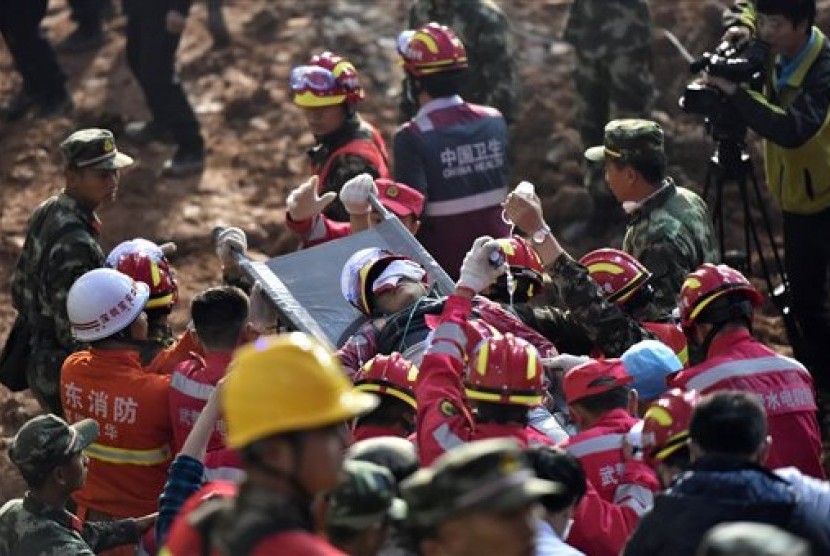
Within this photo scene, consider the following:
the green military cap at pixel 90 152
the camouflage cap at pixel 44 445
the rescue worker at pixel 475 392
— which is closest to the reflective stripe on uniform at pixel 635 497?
the rescue worker at pixel 475 392

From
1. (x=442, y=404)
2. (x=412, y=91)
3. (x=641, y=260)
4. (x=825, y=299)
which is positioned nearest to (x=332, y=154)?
(x=412, y=91)

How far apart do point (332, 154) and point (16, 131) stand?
4.41 m

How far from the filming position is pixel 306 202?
8.87 meters

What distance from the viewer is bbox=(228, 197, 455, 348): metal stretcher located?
7871 millimetres

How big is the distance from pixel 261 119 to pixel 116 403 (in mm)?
6456

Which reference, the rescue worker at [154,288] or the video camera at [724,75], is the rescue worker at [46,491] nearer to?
the rescue worker at [154,288]

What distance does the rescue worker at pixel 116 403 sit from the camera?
729cm

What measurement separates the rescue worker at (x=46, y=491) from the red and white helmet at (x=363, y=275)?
148 cm

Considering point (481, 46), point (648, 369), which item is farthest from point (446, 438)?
point (481, 46)

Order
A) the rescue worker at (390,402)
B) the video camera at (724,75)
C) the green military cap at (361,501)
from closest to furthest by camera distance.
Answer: the green military cap at (361,501) → the rescue worker at (390,402) → the video camera at (724,75)

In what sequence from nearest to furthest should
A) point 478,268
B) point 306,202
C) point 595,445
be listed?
1. point 595,445
2. point 478,268
3. point 306,202

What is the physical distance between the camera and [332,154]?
9.70 metres

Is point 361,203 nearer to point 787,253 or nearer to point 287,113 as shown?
point 787,253

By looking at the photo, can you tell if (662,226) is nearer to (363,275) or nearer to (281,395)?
(363,275)
